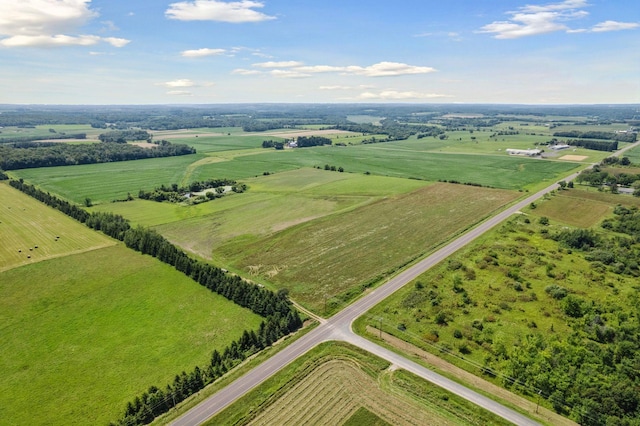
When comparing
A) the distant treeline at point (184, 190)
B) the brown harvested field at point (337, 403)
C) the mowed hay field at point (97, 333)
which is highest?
the distant treeline at point (184, 190)

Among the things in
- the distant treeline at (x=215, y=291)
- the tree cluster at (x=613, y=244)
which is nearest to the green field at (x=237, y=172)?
the tree cluster at (x=613, y=244)

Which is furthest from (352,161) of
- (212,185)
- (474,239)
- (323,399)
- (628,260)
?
(323,399)

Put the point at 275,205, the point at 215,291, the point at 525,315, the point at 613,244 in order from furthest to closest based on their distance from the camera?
the point at 275,205 < the point at 613,244 < the point at 215,291 < the point at 525,315

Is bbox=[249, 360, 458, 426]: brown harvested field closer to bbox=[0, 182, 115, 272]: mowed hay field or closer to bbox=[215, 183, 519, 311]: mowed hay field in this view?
bbox=[215, 183, 519, 311]: mowed hay field

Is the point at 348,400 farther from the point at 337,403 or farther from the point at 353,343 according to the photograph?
the point at 353,343

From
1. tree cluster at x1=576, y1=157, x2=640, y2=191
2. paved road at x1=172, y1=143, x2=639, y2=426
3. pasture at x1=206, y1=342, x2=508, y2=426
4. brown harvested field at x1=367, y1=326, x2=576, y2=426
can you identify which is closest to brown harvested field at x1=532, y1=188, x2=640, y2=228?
tree cluster at x1=576, y1=157, x2=640, y2=191

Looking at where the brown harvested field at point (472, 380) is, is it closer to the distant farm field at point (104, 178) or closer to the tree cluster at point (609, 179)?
the distant farm field at point (104, 178)

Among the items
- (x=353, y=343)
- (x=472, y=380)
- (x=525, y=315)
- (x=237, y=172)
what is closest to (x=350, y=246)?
(x=353, y=343)
